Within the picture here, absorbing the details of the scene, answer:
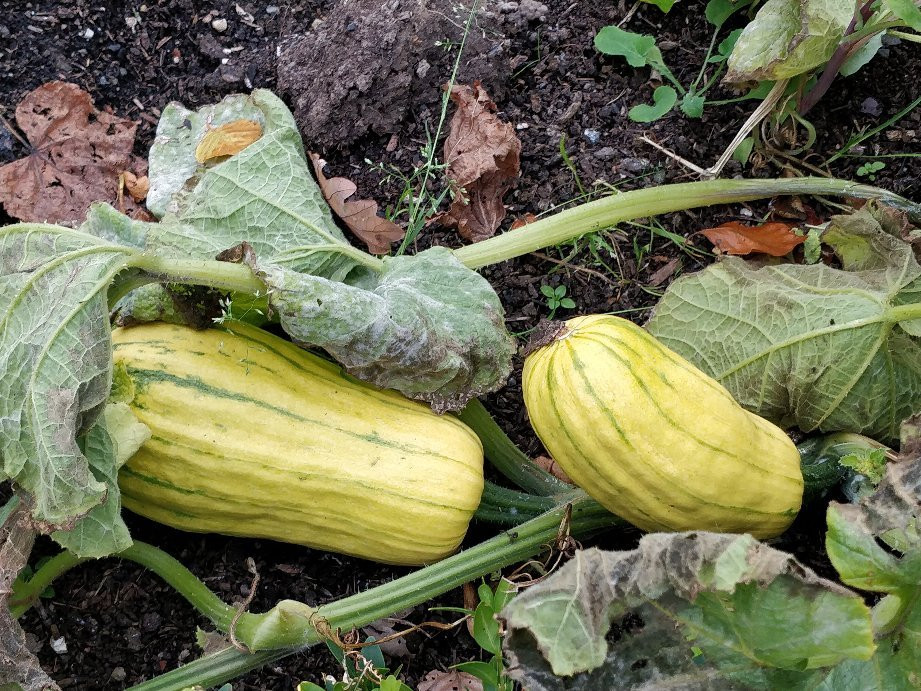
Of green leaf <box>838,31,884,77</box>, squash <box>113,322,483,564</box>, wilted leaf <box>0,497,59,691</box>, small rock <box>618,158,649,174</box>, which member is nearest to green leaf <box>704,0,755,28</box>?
green leaf <box>838,31,884,77</box>

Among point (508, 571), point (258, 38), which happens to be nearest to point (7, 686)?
point (508, 571)

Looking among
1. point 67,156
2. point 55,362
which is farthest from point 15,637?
point 67,156

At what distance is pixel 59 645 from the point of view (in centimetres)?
252

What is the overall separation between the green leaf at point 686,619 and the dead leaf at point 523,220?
1.29 metres

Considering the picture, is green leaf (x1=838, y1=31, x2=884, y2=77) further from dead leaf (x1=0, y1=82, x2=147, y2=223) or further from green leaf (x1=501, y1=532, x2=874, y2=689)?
dead leaf (x1=0, y1=82, x2=147, y2=223)

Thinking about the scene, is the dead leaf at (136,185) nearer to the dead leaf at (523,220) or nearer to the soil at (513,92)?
the soil at (513,92)

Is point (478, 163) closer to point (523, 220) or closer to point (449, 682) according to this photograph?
point (523, 220)

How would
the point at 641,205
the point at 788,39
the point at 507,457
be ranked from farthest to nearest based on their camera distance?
the point at 641,205, the point at 507,457, the point at 788,39

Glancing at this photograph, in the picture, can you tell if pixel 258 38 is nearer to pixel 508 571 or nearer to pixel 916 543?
pixel 508 571

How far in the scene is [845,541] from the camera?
1.77 meters

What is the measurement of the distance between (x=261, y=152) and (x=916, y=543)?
1712 millimetres

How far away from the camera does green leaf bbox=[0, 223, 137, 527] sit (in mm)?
1962

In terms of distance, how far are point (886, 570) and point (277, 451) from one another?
1.31 meters

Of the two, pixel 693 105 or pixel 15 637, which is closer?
pixel 15 637
